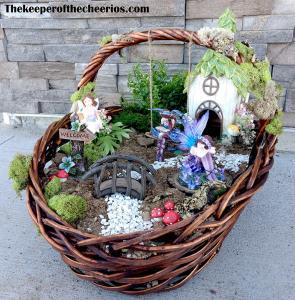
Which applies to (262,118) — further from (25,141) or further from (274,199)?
(25,141)

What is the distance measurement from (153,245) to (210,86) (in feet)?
1.81

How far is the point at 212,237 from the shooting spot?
81cm

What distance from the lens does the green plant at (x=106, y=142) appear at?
1139mm

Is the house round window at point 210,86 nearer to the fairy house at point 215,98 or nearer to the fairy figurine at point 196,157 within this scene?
the fairy house at point 215,98

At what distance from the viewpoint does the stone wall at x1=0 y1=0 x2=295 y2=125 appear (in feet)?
5.36

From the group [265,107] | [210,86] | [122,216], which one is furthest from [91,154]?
[265,107]

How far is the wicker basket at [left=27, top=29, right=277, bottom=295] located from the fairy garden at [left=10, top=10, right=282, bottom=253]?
4 cm

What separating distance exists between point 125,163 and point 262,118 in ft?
1.18

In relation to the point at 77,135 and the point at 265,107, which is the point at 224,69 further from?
the point at 77,135

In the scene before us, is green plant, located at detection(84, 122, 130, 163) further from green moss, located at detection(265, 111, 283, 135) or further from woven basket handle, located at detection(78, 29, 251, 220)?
green moss, located at detection(265, 111, 283, 135)

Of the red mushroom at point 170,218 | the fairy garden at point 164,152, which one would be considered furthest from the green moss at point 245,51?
the red mushroom at point 170,218

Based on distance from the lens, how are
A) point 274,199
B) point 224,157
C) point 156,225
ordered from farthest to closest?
1. point 274,199
2. point 224,157
3. point 156,225

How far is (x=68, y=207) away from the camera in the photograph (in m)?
0.83

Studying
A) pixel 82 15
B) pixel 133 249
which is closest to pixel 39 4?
pixel 82 15
